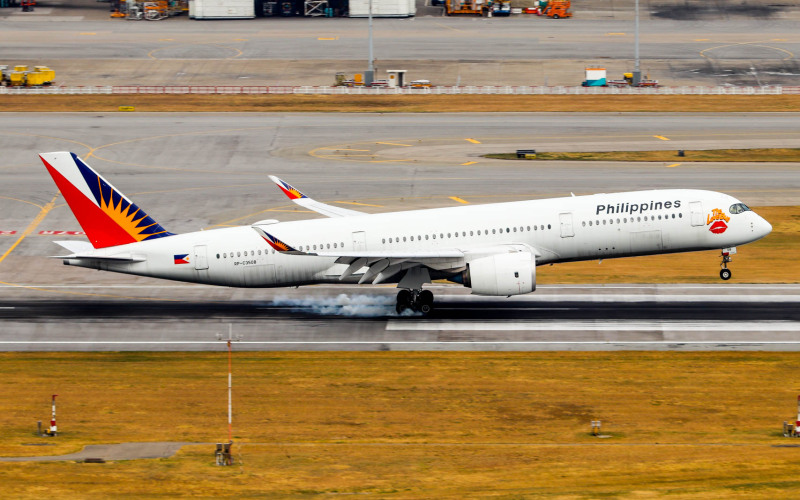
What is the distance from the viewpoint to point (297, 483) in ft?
110

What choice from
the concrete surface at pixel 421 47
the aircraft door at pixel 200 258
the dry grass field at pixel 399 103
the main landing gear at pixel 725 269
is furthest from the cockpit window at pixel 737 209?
the concrete surface at pixel 421 47

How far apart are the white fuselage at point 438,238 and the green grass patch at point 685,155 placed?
34.0 meters

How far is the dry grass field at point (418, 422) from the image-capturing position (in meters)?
33.4

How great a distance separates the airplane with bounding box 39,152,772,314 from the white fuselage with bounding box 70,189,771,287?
46 millimetres

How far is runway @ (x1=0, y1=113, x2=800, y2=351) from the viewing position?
50.1m

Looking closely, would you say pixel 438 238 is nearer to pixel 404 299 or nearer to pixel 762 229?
pixel 404 299

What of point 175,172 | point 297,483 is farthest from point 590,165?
point 297,483

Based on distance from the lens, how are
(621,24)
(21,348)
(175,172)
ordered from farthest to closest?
(621,24) → (175,172) → (21,348)

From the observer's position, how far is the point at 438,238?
170 ft

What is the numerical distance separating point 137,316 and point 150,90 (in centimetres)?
6638

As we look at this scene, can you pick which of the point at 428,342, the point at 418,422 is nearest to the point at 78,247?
the point at 428,342

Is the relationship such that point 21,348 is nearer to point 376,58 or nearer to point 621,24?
point 376,58

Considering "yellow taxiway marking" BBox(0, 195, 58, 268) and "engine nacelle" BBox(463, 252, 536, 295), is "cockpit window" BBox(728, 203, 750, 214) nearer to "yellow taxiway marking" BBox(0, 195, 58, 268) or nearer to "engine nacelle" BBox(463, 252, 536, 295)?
"engine nacelle" BBox(463, 252, 536, 295)

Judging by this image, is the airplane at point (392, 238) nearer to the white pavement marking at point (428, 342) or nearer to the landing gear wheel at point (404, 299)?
the landing gear wheel at point (404, 299)
